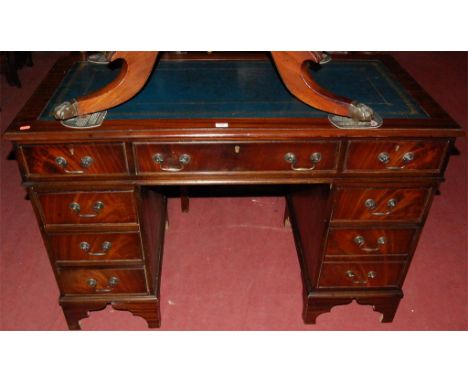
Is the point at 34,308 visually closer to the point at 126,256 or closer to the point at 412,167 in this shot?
the point at 126,256

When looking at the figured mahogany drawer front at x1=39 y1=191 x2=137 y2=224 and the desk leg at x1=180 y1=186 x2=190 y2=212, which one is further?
the desk leg at x1=180 y1=186 x2=190 y2=212

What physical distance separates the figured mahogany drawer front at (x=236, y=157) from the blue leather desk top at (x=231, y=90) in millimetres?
117

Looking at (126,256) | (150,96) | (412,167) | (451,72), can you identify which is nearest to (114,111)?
(150,96)

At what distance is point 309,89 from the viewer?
1.54 m

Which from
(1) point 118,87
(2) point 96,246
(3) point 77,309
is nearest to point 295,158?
(1) point 118,87

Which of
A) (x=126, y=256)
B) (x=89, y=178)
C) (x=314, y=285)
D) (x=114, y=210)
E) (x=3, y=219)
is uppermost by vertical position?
(x=89, y=178)

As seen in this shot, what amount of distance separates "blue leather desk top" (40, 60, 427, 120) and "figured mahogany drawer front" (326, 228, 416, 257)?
51cm

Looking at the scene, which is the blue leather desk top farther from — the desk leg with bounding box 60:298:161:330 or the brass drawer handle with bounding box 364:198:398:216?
the desk leg with bounding box 60:298:161:330

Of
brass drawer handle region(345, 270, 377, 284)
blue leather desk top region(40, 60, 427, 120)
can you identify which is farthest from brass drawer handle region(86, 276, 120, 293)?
brass drawer handle region(345, 270, 377, 284)

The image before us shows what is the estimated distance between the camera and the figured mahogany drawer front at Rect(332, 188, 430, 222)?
1.67 m

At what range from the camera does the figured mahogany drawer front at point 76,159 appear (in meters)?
1.50

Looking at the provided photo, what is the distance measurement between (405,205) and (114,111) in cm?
121

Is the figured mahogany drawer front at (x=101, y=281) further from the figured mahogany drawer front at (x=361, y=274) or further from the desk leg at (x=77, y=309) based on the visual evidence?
the figured mahogany drawer front at (x=361, y=274)

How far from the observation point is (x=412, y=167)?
1599 millimetres
